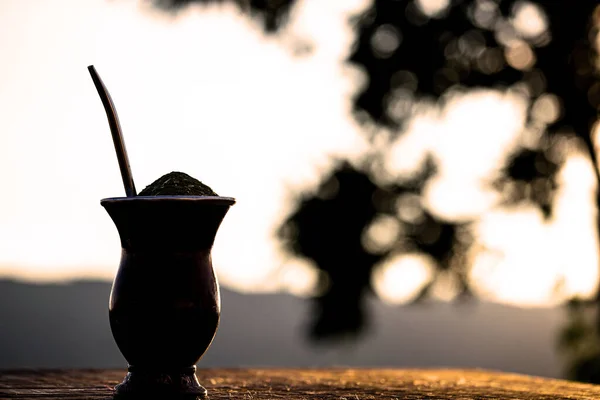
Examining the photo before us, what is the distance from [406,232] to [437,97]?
1091 mm

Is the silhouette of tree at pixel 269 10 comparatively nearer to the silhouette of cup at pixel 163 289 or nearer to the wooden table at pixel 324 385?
the wooden table at pixel 324 385

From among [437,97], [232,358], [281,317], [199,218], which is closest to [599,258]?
[437,97]

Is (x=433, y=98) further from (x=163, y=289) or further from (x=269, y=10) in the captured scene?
(x=163, y=289)

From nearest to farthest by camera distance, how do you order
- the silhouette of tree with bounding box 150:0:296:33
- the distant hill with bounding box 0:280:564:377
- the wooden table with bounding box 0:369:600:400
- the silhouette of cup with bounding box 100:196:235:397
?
the silhouette of cup with bounding box 100:196:235:397
the wooden table with bounding box 0:369:600:400
the silhouette of tree with bounding box 150:0:296:33
the distant hill with bounding box 0:280:564:377

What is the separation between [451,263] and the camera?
7648mm

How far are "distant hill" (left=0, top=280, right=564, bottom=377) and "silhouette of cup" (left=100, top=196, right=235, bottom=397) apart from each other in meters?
37.3

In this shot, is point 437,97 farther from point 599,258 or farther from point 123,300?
point 123,300

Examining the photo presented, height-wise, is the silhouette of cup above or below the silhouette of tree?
below

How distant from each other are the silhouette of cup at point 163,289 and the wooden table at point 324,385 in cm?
18

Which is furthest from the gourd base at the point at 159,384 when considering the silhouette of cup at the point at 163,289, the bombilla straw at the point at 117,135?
the bombilla straw at the point at 117,135

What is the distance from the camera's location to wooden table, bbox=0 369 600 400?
219 cm

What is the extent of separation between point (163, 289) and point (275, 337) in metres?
45.0

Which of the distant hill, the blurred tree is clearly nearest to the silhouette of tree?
the blurred tree

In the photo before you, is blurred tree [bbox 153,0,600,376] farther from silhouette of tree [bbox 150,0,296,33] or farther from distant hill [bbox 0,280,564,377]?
distant hill [bbox 0,280,564,377]
